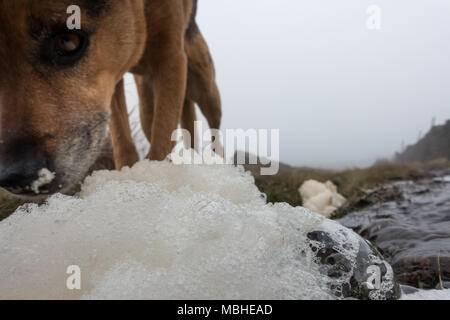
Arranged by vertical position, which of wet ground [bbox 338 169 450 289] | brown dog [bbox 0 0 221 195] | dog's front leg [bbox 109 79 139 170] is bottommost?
wet ground [bbox 338 169 450 289]

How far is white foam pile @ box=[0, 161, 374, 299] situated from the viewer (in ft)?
2.87

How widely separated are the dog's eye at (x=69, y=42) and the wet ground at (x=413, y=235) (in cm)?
195

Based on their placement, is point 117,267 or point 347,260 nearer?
point 117,267

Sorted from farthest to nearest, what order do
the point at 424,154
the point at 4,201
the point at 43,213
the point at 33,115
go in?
the point at 424,154, the point at 4,201, the point at 33,115, the point at 43,213

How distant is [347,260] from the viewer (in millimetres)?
1087

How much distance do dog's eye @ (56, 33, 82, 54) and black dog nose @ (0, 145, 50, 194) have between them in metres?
0.62

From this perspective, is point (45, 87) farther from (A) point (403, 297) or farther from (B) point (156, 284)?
(A) point (403, 297)

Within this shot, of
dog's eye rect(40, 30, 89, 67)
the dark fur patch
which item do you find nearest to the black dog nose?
dog's eye rect(40, 30, 89, 67)

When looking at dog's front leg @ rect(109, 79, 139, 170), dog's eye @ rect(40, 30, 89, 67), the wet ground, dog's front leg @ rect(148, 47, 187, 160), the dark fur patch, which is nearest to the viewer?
the wet ground

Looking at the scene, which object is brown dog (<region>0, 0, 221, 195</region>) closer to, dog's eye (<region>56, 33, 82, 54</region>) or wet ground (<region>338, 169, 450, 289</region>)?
dog's eye (<region>56, 33, 82, 54</region>)

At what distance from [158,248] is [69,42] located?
4.52 ft

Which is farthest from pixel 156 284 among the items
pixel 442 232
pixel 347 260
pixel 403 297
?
pixel 442 232

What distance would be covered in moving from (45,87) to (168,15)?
1300 millimetres
